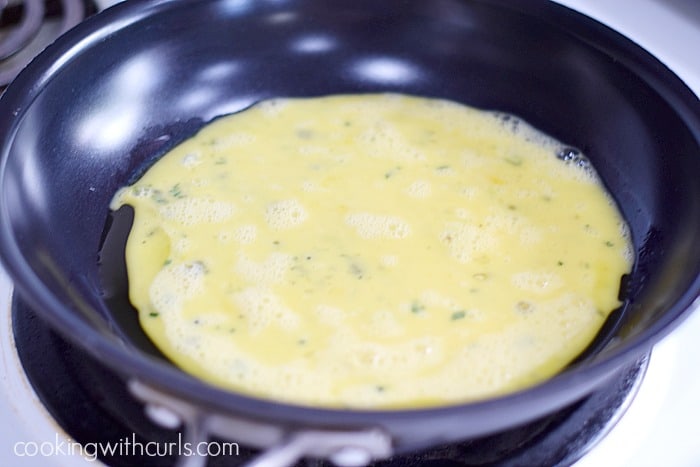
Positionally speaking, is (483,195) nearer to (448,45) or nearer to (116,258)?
(448,45)

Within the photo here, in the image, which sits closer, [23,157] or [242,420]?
[242,420]

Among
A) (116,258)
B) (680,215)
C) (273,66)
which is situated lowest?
(116,258)

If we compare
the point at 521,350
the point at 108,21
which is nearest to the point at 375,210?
the point at 521,350

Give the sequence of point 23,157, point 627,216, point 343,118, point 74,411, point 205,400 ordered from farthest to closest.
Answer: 1. point 343,118
2. point 627,216
3. point 23,157
4. point 74,411
5. point 205,400

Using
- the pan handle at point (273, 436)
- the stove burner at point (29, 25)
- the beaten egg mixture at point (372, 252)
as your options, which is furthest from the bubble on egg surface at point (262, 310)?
the stove burner at point (29, 25)

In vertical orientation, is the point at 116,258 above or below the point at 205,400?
below

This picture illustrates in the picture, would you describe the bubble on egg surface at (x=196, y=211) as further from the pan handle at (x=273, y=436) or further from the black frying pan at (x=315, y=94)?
the pan handle at (x=273, y=436)

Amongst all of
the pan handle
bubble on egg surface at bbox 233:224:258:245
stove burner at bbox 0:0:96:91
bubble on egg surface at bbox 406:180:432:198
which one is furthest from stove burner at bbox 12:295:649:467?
stove burner at bbox 0:0:96:91

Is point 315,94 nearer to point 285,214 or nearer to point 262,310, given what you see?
point 285,214

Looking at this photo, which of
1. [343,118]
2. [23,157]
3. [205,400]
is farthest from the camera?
[343,118]
